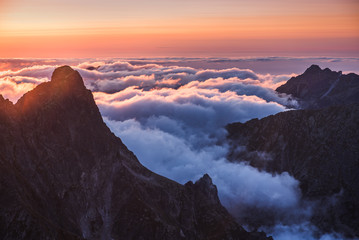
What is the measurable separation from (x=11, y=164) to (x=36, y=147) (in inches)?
899

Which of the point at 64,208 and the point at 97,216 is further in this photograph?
the point at 97,216

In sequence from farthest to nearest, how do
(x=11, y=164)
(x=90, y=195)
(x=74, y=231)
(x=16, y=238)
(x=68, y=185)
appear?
(x=90, y=195) < (x=68, y=185) < (x=74, y=231) < (x=11, y=164) < (x=16, y=238)

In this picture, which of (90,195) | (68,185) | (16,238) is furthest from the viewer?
(90,195)

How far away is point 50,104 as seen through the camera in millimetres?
190125

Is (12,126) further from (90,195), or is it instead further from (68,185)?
(90,195)

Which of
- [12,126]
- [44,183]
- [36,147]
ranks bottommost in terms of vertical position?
[44,183]

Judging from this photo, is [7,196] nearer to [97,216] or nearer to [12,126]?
[12,126]

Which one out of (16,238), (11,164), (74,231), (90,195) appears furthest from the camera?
(90,195)

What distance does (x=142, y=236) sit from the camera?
196125mm

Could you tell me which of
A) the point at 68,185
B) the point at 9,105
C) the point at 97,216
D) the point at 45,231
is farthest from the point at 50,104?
the point at 45,231

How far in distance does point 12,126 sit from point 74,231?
49.9 metres

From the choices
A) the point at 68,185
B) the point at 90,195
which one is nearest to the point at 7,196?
the point at 68,185

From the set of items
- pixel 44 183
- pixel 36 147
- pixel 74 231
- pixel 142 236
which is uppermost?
pixel 36 147

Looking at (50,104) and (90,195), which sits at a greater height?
(50,104)
